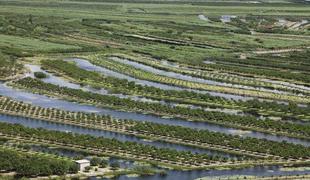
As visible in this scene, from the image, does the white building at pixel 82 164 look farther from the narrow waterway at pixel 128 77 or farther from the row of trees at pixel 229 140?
the narrow waterway at pixel 128 77

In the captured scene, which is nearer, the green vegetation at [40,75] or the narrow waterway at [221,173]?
the narrow waterway at [221,173]

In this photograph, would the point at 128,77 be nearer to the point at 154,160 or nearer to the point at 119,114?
the point at 119,114

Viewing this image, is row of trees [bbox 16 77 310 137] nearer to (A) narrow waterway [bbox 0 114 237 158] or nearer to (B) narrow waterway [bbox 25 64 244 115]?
(B) narrow waterway [bbox 25 64 244 115]

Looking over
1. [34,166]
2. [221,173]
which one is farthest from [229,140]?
[34,166]

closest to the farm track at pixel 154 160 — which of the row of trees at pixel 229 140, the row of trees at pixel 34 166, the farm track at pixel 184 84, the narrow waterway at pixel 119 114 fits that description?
the row of trees at pixel 229 140

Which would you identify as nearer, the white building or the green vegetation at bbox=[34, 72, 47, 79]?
the white building

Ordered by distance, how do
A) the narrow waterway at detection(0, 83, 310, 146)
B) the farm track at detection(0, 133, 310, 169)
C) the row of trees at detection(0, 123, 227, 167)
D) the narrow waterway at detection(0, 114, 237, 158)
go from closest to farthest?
the farm track at detection(0, 133, 310, 169) → the row of trees at detection(0, 123, 227, 167) → the narrow waterway at detection(0, 114, 237, 158) → the narrow waterway at detection(0, 83, 310, 146)

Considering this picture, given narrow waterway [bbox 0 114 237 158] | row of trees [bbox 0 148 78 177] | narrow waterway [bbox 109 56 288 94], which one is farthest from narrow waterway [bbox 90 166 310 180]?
narrow waterway [bbox 109 56 288 94]

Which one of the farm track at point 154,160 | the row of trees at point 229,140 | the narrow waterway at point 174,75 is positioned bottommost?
the farm track at point 154,160

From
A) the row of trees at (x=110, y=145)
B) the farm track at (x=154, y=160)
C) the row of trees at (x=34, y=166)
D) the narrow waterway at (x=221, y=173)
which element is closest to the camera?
the row of trees at (x=34, y=166)

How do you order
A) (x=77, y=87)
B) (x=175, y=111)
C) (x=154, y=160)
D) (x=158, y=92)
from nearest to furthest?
(x=154, y=160), (x=175, y=111), (x=158, y=92), (x=77, y=87)
